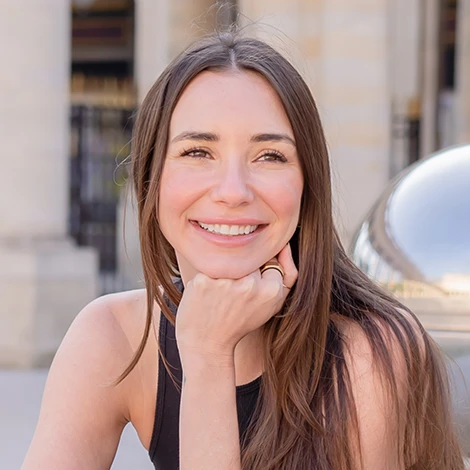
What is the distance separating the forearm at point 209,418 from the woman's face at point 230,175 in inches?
9.6

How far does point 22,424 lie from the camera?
7.11 meters

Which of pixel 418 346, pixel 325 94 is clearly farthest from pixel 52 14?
pixel 418 346

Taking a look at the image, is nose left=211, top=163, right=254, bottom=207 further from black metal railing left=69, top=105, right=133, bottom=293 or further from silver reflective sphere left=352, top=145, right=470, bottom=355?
black metal railing left=69, top=105, right=133, bottom=293

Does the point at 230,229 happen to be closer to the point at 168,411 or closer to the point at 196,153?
the point at 196,153

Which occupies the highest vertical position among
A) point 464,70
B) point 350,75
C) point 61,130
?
point 464,70

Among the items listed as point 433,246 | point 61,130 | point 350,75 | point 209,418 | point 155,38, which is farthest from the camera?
point 155,38

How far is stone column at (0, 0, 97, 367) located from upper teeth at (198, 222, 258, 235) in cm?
742

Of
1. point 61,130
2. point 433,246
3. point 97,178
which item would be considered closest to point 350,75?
point 61,130

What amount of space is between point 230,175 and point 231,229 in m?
0.14

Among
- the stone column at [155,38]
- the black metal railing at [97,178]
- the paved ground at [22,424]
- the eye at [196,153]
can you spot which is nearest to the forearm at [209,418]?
the eye at [196,153]

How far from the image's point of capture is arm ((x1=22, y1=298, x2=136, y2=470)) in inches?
97.5

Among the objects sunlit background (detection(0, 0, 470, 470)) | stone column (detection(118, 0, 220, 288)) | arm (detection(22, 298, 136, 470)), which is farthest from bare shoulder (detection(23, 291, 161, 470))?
stone column (detection(118, 0, 220, 288))

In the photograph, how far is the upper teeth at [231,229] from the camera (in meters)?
2.34

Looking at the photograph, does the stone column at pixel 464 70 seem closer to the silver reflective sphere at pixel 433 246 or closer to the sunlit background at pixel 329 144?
the sunlit background at pixel 329 144
